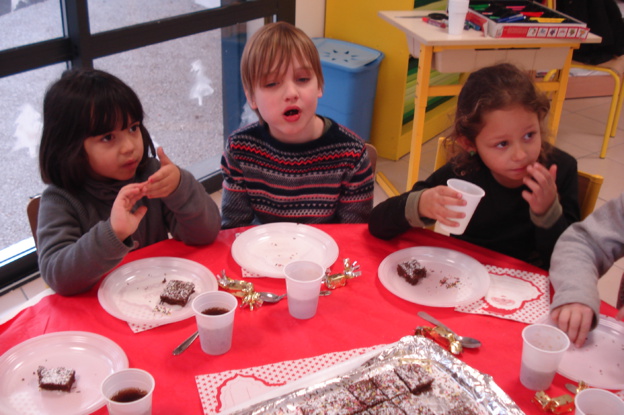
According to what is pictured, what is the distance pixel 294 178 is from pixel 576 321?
1.05m

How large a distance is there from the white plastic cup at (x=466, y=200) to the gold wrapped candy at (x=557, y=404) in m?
0.48

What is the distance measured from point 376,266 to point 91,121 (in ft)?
2.97

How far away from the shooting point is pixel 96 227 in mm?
1424

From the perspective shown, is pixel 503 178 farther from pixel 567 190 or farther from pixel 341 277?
pixel 341 277

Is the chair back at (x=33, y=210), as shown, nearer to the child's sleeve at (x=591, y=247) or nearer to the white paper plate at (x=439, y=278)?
the white paper plate at (x=439, y=278)

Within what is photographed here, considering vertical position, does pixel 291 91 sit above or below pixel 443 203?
above

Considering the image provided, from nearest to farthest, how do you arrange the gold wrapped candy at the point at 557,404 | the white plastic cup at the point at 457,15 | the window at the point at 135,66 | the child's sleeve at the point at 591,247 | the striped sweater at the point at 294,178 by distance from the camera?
1. the gold wrapped candy at the point at 557,404
2. the child's sleeve at the point at 591,247
3. the striped sweater at the point at 294,178
4. the window at the point at 135,66
5. the white plastic cup at the point at 457,15

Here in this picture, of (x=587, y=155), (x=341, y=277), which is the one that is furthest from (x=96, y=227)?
(x=587, y=155)

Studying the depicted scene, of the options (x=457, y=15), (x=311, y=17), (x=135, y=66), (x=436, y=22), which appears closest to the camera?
(x=457, y=15)

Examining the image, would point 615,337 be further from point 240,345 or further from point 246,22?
point 246,22

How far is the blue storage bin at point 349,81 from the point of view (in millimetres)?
3951

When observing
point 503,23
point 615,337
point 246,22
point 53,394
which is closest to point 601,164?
point 503,23

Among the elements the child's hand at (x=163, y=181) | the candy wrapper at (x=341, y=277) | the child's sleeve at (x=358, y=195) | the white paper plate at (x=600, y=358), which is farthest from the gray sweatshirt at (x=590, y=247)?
the child's hand at (x=163, y=181)

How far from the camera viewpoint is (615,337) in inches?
51.8
